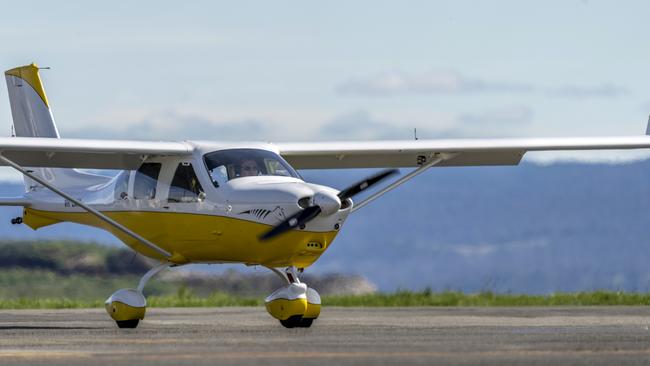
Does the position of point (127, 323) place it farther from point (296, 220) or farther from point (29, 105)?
point (29, 105)

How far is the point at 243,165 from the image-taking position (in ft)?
67.4

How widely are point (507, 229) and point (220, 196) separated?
83.3ft

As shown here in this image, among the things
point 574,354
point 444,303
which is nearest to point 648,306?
point 444,303

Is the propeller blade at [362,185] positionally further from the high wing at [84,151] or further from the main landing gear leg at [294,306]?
the high wing at [84,151]

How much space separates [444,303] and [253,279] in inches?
162

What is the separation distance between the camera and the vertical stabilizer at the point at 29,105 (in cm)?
2655

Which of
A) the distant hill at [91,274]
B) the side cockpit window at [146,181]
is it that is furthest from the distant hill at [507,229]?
the side cockpit window at [146,181]

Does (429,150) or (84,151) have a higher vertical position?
(84,151)

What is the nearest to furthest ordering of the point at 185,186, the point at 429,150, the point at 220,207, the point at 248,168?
1. the point at 220,207
2. the point at 248,168
3. the point at 185,186
4. the point at 429,150

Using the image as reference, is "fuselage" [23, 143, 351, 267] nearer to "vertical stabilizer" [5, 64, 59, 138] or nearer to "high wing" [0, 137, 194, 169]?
"high wing" [0, 137, 194, 169]

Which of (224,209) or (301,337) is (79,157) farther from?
(301,337)

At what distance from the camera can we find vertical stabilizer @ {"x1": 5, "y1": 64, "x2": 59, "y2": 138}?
87.1ft

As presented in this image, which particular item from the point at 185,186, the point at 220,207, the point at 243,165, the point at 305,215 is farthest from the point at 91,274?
the point at 305,215

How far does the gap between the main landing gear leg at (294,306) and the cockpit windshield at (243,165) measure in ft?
5.23
